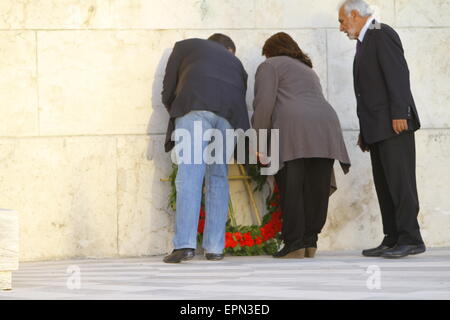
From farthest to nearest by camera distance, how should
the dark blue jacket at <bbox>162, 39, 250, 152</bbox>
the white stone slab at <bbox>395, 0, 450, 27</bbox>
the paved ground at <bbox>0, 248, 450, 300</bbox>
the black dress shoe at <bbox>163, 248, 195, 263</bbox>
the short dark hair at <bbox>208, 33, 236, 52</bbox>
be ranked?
the white stone slab at <bbox>395, 0, 450, 27</bbox>, the short dark hair at <bbox>208, 33, 236, 52</bbox>, the dark blue jacket at <bbox>162, 39, 250, 152</bbox>, the black dress shoe at <bbox>163, 248, 195, 263</bbox>, the paved ground at <bbox>0, 248, 450, 300</bbox>

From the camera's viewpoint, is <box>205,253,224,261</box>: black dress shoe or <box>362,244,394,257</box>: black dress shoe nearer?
<box>362,244,394,257</box>: black dress shoe

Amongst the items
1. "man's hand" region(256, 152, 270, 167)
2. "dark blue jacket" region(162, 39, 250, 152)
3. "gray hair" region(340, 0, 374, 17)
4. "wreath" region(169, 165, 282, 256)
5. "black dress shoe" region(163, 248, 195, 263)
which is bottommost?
"black dress shoe" region(163, 248, 195, 263)

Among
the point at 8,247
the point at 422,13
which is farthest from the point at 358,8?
the point at 8,247

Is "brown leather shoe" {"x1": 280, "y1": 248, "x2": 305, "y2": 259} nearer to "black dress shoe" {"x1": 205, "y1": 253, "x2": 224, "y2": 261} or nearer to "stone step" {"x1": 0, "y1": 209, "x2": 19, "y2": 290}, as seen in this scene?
"black dress shoe" {"x1": 205, "y1": 253, "x2": 224, "y2": 261}

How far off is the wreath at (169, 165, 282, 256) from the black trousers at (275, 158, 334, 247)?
42cm

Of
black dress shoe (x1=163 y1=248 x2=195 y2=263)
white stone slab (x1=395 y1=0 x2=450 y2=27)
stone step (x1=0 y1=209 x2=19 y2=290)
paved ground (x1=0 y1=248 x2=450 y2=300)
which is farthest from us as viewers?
white stone slab (x1=395 y1=0 x2=450 y2=27)

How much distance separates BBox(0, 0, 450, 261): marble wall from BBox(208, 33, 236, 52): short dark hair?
19.8 inches

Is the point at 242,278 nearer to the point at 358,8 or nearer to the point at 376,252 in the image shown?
the point at 376,252

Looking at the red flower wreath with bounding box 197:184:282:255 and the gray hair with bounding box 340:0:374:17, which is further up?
the gray hair with bounding box 340:0:374:17

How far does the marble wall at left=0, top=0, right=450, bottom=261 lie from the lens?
343 inches

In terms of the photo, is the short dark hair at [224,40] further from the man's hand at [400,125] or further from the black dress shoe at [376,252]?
the black dress shoe at [376,252]

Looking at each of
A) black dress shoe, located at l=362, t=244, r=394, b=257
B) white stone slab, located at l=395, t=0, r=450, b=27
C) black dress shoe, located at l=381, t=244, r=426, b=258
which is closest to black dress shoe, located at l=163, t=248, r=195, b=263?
black dress shoe, located at l=362, t=244, r=394, b=257

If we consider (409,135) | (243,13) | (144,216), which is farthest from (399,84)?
(144,216)
